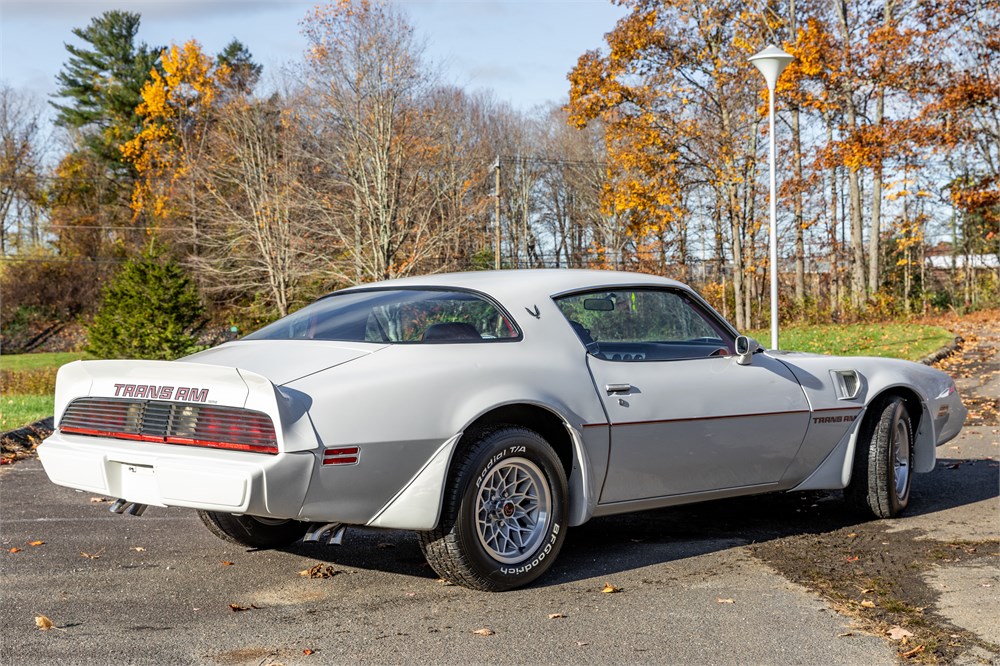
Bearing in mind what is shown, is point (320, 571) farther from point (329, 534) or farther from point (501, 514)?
point (501, 514)

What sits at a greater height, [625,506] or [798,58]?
[798,58]

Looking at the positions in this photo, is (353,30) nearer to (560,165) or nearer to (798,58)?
(798,58)

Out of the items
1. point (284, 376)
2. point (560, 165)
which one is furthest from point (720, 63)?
point (284, 376)

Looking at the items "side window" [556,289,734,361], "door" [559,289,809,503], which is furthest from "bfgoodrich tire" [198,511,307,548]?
"side window" [556,289,734,361]

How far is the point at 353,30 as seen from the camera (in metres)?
27.9

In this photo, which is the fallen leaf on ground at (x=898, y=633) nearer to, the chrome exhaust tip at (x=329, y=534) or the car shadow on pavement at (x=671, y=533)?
the car shadow on pavement at (x=671, y=533)

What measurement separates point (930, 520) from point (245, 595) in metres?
3.93

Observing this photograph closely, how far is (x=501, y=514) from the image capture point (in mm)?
4594

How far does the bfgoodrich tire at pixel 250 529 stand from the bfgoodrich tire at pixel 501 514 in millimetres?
1257

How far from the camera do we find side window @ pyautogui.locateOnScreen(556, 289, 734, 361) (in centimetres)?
537

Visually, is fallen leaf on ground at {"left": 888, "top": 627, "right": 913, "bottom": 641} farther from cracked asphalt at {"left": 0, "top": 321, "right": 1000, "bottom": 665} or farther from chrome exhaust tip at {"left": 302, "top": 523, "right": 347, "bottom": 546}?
chrome exhaust tip at {"left": 302, "top": 523, "right": 347, "bottom": 546}

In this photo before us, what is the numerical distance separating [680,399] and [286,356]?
192cm

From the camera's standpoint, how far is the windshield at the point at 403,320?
4.77m

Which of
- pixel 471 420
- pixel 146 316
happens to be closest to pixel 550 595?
pixel 471 420
